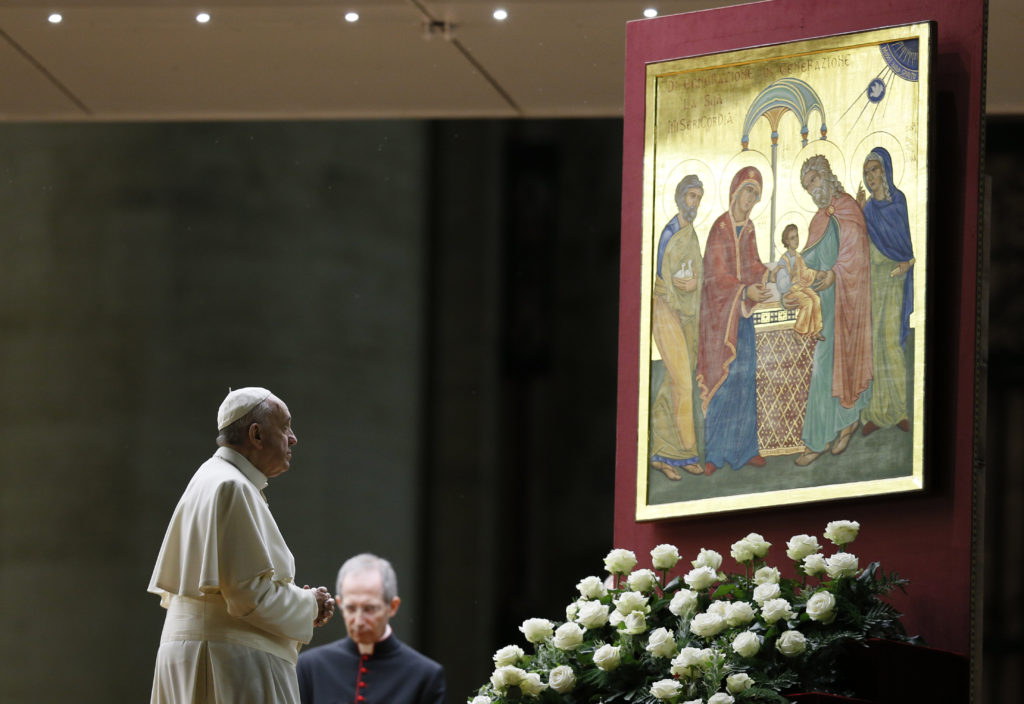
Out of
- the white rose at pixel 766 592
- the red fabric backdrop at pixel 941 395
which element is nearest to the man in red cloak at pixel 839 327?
the red fabric backdrop at pixel 941 395

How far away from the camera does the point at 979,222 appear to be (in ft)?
14.8

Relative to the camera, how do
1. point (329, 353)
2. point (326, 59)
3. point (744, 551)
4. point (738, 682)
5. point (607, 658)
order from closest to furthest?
1. point (738, 682)
2. point (607, 658)
3. point (744, 551)
4. point (326, 59)
5. point (329, 353)

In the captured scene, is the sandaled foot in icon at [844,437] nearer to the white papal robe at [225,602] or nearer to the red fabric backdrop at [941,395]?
the red fabric backdrop at [941,395]

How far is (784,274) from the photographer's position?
15.8ft

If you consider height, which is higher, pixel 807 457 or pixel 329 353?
pixel 329 353

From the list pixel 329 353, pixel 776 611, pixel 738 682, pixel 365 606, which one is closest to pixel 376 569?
pixel 365 606

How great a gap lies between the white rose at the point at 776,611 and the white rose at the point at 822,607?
62mm

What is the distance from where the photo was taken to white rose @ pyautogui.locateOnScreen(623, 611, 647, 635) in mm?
4191

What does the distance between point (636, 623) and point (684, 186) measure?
158cm

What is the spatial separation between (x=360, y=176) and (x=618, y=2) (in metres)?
2.26

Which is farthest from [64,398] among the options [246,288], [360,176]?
[360,176]

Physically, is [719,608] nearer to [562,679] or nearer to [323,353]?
[562,679]

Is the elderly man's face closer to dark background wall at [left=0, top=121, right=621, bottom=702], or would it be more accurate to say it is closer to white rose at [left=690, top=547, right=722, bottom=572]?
white rose at [left=690, top=547, right=722, bottom=572]

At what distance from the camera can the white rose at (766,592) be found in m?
4.14
